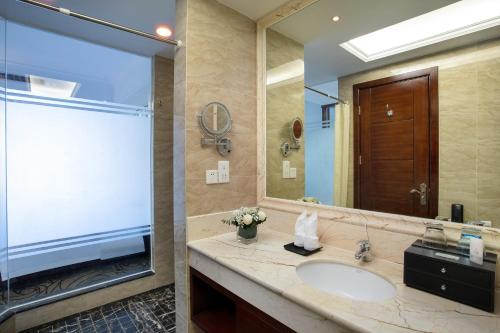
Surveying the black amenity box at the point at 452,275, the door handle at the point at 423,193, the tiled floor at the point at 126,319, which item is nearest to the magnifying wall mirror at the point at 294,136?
the door handle at the point at 423,193

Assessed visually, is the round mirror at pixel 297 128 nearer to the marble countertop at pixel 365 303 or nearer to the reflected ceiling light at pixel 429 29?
the reflected ceiling light at pixel 429 29

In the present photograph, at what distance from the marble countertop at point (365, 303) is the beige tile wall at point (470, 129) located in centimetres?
40

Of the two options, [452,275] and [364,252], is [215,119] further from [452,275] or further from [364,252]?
[452,275]

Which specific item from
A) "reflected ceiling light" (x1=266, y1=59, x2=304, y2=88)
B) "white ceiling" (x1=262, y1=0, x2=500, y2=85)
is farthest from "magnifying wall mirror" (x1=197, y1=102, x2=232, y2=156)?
"white ceiling" (x1=262, y1=0, x2=500, y2=85)

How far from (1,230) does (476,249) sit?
9.35 ft

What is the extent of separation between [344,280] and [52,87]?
2.74 m

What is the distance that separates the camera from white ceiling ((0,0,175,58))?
5.74 ft

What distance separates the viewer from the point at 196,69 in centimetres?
151

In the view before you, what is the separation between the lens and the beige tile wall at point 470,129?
3.20ft

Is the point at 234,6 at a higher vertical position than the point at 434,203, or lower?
higher

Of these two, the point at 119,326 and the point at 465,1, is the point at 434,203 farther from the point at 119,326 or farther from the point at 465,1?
the point at 119,326

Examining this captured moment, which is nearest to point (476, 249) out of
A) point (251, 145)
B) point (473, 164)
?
point (473, 164)

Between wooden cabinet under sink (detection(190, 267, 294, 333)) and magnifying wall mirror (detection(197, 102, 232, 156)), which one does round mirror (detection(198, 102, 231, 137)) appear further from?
wooden cabinet under sink (detection(190, 267, 294, 333))

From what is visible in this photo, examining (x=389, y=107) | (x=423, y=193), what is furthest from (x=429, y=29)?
(x=423, y=193)
